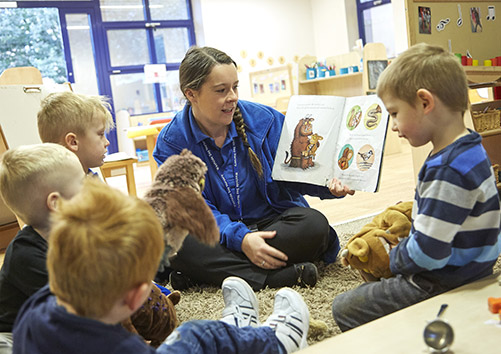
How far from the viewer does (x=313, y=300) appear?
1580 mm

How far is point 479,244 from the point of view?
43.7 inches

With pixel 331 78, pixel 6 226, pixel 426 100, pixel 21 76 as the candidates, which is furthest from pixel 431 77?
pixel 331 78

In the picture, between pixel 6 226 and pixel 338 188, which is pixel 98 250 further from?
pixel 6 226

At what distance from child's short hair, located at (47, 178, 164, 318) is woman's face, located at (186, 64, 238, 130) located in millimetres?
1063

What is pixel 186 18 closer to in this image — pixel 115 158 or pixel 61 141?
pixel 115 158

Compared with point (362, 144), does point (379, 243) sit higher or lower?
lower

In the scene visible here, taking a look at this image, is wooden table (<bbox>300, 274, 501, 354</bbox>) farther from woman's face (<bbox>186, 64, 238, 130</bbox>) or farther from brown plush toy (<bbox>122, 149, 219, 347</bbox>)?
woman's face (<bbox>186, 64, 238, 130</bbox>)

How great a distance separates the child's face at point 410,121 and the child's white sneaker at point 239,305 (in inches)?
21.1

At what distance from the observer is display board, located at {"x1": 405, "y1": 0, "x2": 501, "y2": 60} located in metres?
2.47

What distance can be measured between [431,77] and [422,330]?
53 cm

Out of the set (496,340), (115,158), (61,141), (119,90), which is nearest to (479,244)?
(496,340)

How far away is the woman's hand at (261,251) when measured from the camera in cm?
170

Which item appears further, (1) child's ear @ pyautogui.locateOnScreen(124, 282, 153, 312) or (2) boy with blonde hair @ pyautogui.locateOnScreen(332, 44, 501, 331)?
(2) boy with blonde hair @ pyautogui.locateOnScreen(332, 44, 501, 331)

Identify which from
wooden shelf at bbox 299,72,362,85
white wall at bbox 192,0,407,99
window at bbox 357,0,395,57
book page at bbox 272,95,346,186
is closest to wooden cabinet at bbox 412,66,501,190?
book page at bbox 272,95,346,186
